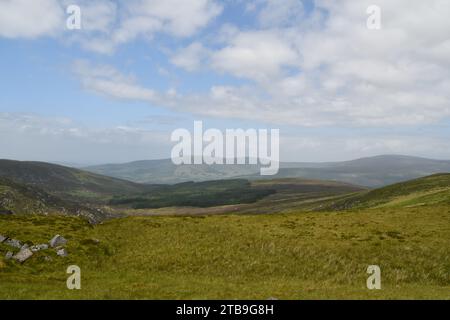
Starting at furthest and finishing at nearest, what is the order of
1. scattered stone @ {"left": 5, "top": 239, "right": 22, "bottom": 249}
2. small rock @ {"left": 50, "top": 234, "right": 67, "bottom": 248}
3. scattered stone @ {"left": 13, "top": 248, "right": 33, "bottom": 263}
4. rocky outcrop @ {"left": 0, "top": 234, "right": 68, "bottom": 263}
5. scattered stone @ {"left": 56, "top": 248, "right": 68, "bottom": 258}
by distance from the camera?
small rock @ {"left": 50, "top": 234, "right": 67, "bottom": 248}, scattered stone @ {"left": 5, "top": 239, "right": 22, "bottom": 249}, scattered stone @ {"left": 56, "top": 248, "right": 68, "bottom": 258}, rocky outcrop @ {"left": 0, "top": 234, "right": 68, "bottom": 263}, scattered stone @ {"left": 13, "top": 248, "right": 33, "bottom": 263}

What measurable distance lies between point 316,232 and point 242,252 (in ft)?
44.2

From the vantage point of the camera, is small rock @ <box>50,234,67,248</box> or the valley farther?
small rock @ <box>50,234,67,248</box>

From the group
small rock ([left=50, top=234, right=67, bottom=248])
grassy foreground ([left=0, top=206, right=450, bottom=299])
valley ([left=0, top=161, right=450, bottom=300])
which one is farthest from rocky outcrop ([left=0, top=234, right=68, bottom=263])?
grassy foreground ([left=0, top=206, right=450, bottom=299])

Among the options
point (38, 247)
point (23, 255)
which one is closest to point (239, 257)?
point (38, 247)

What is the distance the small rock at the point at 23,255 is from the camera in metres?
38.1

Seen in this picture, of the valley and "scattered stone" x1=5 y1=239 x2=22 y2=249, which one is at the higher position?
"scattered stone" x1=5 y1=239 x2=22 y2=249

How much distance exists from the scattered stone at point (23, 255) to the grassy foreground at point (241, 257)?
3.10ft

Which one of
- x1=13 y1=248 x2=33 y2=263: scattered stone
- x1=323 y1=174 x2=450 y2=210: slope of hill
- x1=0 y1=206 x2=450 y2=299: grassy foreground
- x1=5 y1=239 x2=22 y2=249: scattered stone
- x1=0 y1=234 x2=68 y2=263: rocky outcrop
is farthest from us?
x1=323 y1=174 x2=450 y2=210: slope of hill

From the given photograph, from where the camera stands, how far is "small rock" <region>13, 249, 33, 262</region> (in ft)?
125

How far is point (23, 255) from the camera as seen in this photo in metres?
38.6

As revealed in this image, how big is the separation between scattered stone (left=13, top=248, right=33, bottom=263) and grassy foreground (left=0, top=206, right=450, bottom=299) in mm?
946

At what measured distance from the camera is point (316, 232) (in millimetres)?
52844

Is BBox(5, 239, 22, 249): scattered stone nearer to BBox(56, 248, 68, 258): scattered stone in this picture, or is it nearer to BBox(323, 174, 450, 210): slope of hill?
BBox(56, 248, 68, 258): scattered stone

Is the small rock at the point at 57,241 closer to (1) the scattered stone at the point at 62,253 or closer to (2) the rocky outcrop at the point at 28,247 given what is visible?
(2) the rocky outcrop at the point at 28,247
